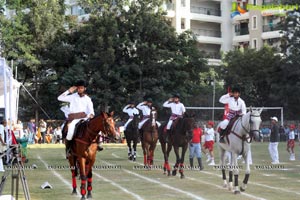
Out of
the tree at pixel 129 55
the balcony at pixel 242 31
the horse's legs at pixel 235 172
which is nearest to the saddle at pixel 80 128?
the horse's legs at pixel 235 172

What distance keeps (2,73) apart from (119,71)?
108 feet

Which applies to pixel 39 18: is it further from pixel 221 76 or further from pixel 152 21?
pixel 221 76

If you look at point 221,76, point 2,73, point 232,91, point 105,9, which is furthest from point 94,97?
point 232,91

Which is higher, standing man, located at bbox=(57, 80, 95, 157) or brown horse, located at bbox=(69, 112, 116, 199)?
standing man, located at bbox=(57, 80, 95, 157)

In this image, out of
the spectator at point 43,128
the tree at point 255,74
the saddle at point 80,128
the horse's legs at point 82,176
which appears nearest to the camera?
the horse's legs at point 82,176

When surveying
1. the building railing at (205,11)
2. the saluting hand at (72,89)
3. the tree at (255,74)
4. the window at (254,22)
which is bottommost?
the saluting hand at (72,89)

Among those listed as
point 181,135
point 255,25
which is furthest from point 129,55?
point 181,135

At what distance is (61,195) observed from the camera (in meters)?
17.2

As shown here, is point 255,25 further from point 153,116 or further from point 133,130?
point 153,116

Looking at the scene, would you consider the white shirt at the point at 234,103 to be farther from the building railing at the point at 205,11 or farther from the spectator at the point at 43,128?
the building railing at the point at 205,11

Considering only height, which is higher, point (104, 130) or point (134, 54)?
point (134, 54)

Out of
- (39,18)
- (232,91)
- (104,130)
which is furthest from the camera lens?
(39,18)

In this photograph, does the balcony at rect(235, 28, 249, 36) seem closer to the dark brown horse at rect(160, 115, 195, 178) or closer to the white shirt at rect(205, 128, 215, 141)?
the white shirt at rect(205, 128, 215, 141)

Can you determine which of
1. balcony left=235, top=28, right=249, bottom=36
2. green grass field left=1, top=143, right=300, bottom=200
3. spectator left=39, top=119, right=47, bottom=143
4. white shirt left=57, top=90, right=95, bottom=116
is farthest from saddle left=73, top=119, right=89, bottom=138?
balcony left=235, top=28, right=249, bottom=36
